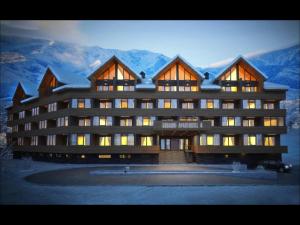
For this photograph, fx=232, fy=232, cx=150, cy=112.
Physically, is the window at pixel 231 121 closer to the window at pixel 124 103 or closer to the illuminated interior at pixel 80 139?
the window at pixel 124 103

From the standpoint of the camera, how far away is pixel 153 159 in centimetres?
4234

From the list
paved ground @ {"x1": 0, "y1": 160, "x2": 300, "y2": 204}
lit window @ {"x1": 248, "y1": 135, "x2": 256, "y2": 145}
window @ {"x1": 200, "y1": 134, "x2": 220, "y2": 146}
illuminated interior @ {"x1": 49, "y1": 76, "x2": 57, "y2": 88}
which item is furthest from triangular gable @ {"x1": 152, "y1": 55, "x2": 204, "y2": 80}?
paved ground @ {"x1": 0, "y1": 160, "x2": 300, "y2": 204}

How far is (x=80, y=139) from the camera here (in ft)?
139

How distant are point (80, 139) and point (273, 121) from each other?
118 ft

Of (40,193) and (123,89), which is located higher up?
(123,89)

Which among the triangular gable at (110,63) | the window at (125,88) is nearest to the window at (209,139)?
the window at (125,88)

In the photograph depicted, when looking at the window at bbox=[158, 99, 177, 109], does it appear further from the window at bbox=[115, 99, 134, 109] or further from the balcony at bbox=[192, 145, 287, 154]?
the balcony at bbox=[192, 145, 287, 154]

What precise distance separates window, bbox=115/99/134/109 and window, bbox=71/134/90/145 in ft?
25.8

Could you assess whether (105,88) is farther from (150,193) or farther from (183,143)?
(150,193)

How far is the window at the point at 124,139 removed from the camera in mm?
42406

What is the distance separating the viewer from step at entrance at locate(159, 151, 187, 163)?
42500 millimetres
